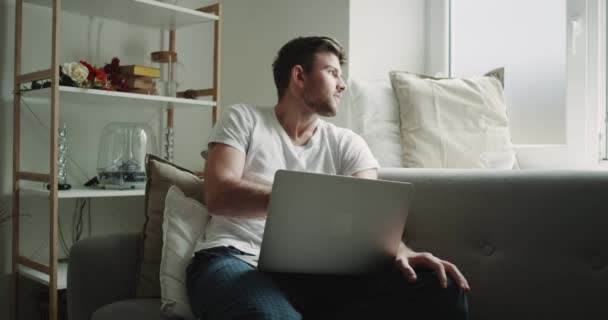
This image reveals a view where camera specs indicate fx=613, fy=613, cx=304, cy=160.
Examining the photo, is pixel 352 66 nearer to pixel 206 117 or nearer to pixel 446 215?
pixel 206 117

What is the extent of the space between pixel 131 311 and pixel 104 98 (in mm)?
1103

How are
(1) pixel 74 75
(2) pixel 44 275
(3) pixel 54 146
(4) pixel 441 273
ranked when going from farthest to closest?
(2) pixel 44 275 → (1) pixel 74 75 → (3) pixel 54 146 → (4) pixel 441 273

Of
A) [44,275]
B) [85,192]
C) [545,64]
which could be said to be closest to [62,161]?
[85,192]

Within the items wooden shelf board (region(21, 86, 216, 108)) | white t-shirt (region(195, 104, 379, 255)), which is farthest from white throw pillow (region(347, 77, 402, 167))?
wooden shelf board (region(21, 86, 216, 108))

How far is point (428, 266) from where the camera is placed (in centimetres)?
136

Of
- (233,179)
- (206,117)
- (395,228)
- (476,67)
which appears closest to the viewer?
(395,228)

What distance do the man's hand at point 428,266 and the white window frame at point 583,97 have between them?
1.07 m

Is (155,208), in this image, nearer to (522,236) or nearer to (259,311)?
(259,311)

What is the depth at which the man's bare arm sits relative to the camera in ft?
4.74

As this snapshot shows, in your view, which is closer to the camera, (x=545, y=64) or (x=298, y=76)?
(x=298, y=76)

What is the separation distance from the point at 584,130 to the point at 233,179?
4.86ft

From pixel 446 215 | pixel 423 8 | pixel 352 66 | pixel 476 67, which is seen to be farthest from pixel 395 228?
pixel 423 8

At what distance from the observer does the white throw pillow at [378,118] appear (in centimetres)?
211

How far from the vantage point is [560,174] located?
1490mm
